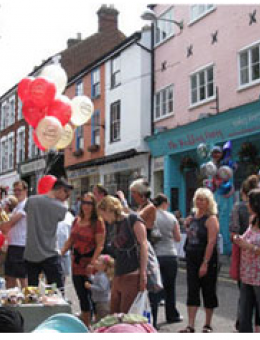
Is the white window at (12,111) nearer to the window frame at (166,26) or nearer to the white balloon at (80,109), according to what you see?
the window frame at (166,26)

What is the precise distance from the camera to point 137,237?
493 centimetres

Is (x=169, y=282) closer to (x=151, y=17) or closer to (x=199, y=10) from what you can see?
(x=151, y=17)

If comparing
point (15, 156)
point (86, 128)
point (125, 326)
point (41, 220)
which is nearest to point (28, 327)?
point (41, 220)

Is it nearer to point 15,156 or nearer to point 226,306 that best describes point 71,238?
point 226,306

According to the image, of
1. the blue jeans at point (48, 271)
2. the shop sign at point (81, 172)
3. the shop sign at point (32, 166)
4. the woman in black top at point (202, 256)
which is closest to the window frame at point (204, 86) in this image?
the shop sign at point (81, 172)

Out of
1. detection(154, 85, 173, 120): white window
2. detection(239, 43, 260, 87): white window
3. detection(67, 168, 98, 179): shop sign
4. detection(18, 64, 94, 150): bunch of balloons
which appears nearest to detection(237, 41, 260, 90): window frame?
detection(239, 43, 260, 87): white window

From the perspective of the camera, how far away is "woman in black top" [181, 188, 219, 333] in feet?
18.7

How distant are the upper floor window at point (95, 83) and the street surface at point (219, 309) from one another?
592 inches

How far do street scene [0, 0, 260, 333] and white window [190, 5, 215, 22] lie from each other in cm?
7

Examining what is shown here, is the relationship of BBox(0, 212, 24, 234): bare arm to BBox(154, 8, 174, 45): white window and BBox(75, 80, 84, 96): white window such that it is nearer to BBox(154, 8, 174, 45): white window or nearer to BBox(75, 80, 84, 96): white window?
BBox(154, 8, 174, 45): white window

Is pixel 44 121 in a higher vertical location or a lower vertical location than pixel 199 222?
higher

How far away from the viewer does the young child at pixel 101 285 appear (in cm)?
580

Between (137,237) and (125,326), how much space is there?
2467mm

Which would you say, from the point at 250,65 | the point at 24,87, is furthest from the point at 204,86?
the point at 24,87
